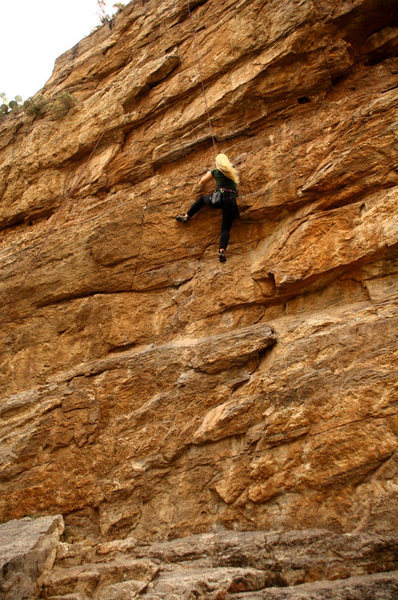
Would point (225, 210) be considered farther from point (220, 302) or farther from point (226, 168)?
point (220, 302)

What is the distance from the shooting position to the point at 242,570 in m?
4.20

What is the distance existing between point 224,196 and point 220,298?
5.59ft

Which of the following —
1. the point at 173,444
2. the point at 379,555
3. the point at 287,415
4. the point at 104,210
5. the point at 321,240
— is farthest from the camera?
the point at 104,210

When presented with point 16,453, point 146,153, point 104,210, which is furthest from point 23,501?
point 146,153

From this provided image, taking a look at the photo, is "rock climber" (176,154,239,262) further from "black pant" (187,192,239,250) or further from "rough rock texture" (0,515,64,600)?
"rough rock texture" (0,515,64,600)

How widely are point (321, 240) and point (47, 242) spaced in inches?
230

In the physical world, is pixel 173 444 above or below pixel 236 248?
below

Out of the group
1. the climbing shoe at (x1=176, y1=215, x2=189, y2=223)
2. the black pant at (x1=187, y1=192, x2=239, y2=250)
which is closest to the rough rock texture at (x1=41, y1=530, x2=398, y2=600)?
the black pant at (x1=187, y1=192, x2=239, y2=250)

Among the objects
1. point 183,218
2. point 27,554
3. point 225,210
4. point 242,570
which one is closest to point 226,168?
point 225,210

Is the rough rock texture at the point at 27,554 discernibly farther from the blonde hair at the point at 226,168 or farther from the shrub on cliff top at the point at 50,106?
the shrub on cliff top at the point at 50,106

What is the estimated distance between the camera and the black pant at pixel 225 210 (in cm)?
697

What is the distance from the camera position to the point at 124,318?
7.64 metres

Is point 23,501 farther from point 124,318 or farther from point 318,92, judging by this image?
point 318,92

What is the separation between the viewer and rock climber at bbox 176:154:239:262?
6.96m
